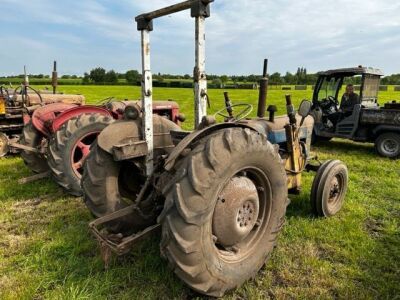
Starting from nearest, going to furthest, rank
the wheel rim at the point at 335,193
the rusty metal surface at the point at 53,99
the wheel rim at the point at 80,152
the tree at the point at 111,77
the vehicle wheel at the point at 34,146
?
the wheel rim at the point at 335,193, the wheel rim at the point at 80,152, the vehicle wheel at the point at 34,146, the rusty metal surface at the point at 53,99, the tree at the point at 111,77

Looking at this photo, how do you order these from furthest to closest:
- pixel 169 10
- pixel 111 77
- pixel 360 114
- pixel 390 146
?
1. pixel 111 77
2. pixel 360 114
3. pixel 390 146
4. pixel 169 10

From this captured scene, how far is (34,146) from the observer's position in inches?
245

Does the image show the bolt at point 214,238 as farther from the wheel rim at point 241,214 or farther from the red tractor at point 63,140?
the red tractor at point 63,140

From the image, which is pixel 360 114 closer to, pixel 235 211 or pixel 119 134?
pixel 235 211

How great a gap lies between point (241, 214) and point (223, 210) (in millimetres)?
227

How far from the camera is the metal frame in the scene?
2.72 m

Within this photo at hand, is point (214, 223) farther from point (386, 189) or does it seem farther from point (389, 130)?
point (389, 130)

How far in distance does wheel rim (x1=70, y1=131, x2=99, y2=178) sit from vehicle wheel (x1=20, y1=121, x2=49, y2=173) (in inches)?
35.9

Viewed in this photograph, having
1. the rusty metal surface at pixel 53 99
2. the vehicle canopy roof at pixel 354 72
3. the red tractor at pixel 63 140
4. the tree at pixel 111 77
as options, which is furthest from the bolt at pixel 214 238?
the tree at pixel 111 77

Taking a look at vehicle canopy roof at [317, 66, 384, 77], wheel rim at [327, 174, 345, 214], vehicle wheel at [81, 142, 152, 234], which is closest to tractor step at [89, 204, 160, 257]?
vehicle wheel at [81, 142, 152, 234]

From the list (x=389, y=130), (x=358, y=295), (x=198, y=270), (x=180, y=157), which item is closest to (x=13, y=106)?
(x=180, y=157)

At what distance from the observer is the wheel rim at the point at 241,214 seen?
2688 mm

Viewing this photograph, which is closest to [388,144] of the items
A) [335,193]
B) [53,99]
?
[335,193]

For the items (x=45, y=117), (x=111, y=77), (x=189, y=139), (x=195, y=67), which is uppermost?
(x=195, y=67)
